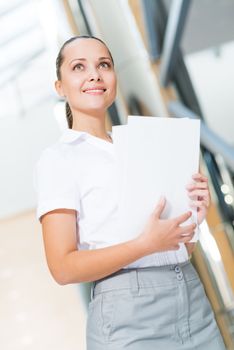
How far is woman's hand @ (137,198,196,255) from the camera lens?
29.4 inches

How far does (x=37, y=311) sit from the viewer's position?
Answer: 2.77m

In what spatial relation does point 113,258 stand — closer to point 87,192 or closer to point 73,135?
point 87,192

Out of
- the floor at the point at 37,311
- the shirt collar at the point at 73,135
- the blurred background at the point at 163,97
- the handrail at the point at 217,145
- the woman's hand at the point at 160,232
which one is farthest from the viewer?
the floor at the point at 37,311

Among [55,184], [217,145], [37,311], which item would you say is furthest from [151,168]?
[37,311]

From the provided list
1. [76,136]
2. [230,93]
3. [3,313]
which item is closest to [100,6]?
[230,93]

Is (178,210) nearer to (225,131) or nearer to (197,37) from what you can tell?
(225,131)

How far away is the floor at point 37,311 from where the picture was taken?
2.57 metres

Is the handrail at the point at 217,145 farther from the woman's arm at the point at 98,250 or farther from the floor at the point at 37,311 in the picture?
the floor at the point at 37,311

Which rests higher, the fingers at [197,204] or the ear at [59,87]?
the ear at [59,87]

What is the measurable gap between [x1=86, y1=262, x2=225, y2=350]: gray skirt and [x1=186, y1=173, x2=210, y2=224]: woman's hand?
13cm

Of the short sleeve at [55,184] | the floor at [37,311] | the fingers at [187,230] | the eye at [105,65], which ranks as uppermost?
the eye at [105,65]

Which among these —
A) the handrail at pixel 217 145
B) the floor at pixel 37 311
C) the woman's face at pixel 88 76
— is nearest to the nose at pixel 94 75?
the woman's face at pixel 88 76

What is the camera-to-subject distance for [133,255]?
29.6 inches

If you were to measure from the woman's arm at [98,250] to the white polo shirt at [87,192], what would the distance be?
43 millimetres
